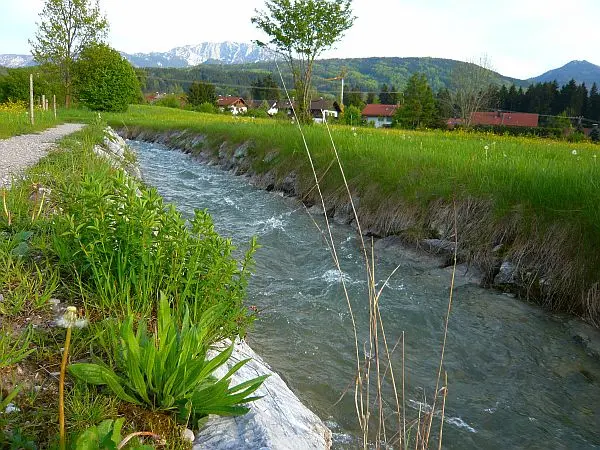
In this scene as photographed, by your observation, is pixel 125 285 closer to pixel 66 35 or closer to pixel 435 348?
pixel 435 348

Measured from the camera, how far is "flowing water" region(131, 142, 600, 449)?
3.34 m

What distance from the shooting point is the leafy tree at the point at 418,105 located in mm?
56156

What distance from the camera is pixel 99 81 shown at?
4091 centimetres

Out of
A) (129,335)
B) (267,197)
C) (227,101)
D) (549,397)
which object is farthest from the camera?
(227,101)

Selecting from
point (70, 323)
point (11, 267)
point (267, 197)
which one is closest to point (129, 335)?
point (70, 323)

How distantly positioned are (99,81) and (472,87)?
38.2 m

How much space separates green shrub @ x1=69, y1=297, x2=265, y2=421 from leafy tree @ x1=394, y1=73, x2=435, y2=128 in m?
56.7

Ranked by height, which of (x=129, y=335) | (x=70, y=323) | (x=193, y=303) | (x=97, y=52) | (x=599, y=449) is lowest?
(x=599, y=449)

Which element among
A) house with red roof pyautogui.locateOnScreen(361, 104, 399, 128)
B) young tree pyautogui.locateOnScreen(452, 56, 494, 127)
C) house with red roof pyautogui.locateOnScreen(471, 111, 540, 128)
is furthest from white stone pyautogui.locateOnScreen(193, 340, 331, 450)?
house with red roof pyautogui.locateOnScreen(361, 104, 399, 128)

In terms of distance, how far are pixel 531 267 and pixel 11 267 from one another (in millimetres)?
5429

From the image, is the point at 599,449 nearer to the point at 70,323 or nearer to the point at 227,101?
the point at 70,323

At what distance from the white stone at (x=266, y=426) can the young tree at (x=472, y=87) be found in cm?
5179

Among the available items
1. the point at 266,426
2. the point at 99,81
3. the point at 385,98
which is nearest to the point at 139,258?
the point at 266,426

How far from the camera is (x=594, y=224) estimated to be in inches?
200
